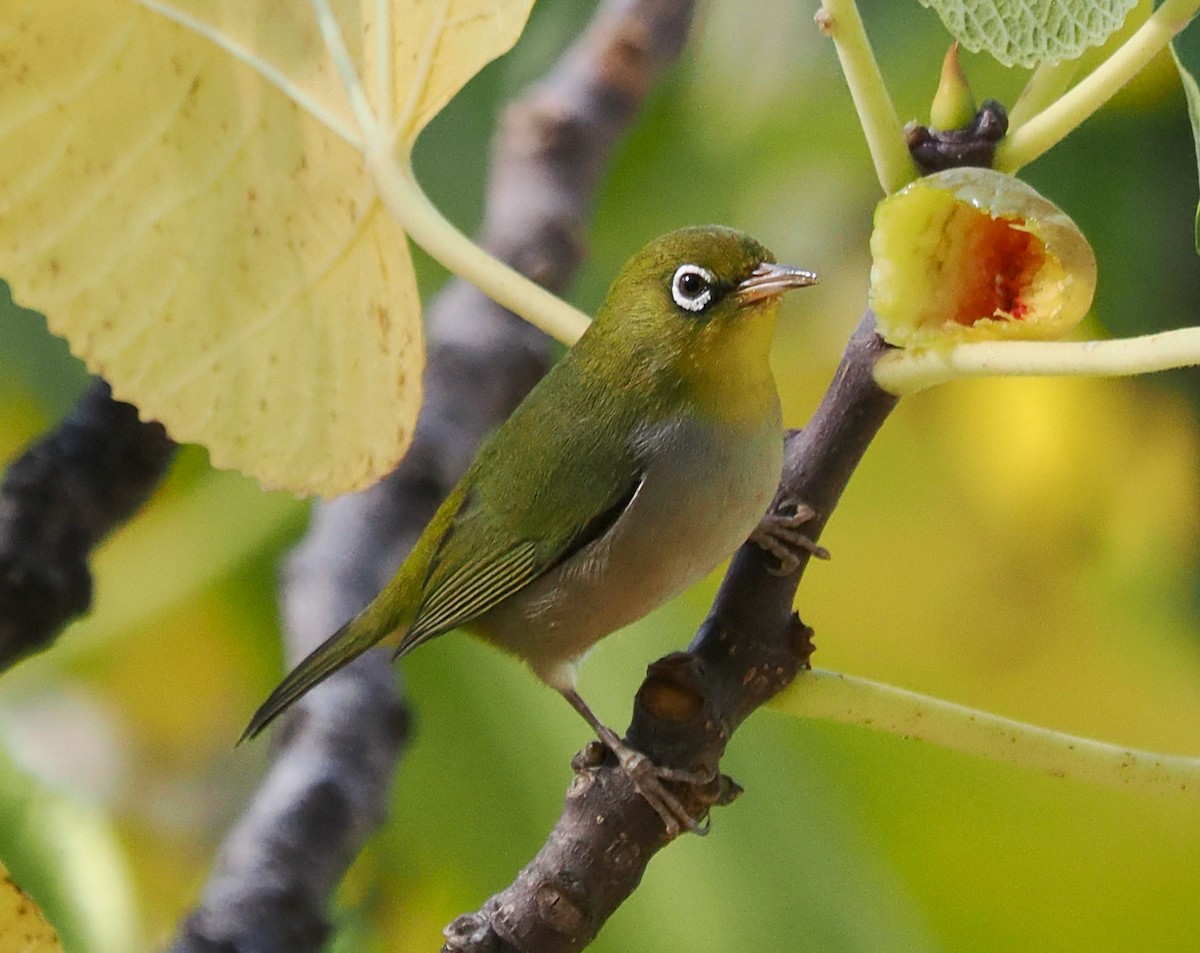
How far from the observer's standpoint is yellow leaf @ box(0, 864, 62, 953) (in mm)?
433

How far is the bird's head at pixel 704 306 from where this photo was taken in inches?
20.9

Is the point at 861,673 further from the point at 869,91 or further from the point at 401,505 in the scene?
the point at 869,91

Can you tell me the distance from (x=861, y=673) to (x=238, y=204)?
19.3 inches

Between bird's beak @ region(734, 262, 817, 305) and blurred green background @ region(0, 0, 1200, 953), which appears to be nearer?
bird's beak @ region(734, 262, 817, 305)

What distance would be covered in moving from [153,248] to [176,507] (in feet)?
1.10

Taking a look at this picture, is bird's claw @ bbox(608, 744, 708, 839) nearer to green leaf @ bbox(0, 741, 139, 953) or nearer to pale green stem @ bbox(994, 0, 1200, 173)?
pale green stem @ bbox(994, 0, 1200, 173)

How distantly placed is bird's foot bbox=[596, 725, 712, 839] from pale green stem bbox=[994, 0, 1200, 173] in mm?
229

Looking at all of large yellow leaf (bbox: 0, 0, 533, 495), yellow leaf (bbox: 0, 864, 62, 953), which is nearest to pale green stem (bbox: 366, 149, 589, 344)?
large yellow leaf (bbox: 0, 0, 533, 495)

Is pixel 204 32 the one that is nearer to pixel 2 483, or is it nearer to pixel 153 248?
pixel 153 248

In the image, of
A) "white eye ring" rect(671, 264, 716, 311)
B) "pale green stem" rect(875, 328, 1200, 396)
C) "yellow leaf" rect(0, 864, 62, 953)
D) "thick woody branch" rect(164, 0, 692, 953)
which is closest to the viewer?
"pale green stem" rect(875, 328, 1200, 396)

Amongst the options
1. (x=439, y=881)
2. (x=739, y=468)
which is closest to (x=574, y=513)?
(x=739, y=468)

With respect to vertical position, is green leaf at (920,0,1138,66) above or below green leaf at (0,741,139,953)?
above

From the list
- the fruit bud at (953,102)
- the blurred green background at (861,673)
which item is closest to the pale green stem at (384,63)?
the fruit bud at (953,102)

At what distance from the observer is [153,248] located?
1.82 feet
